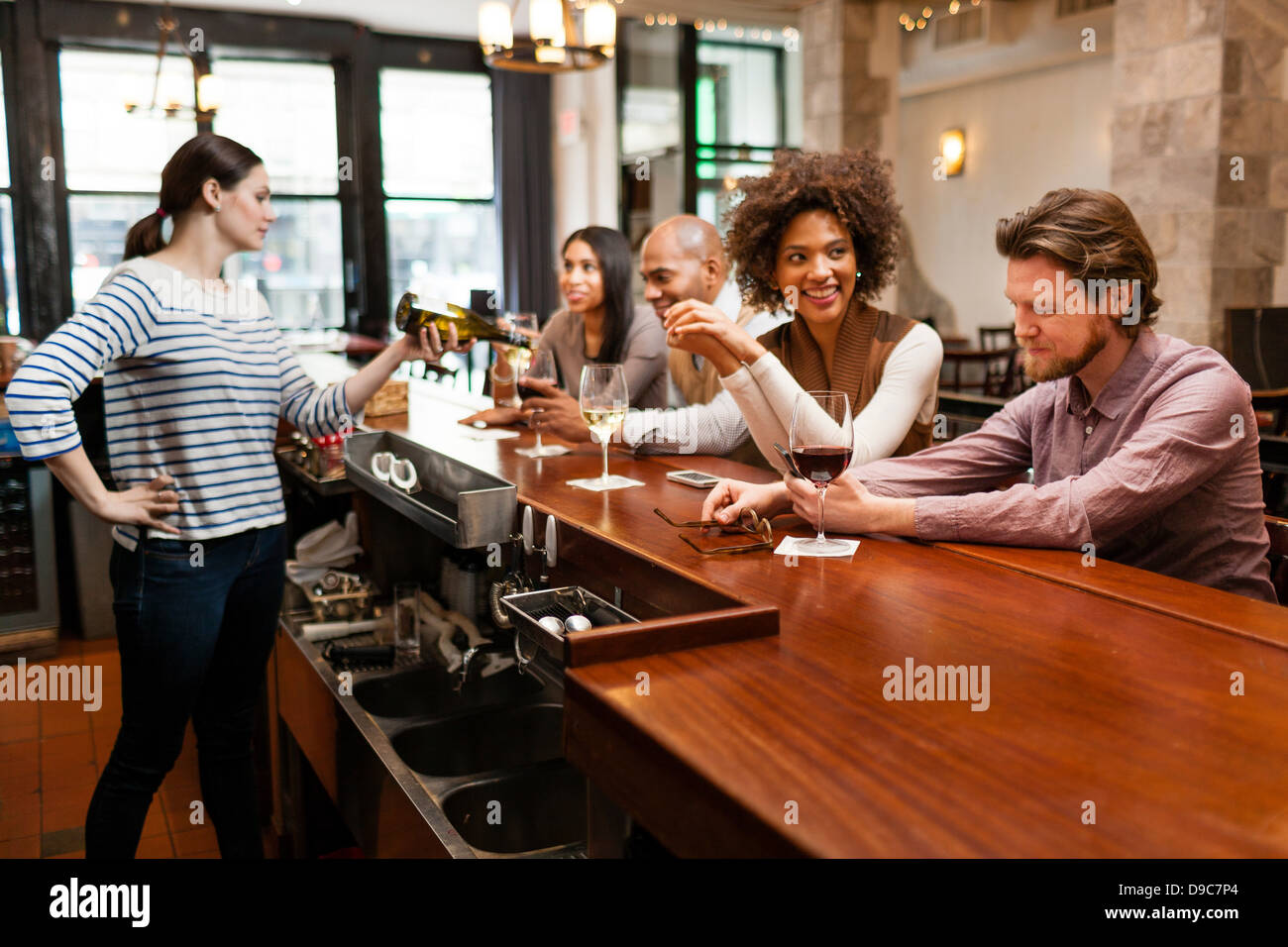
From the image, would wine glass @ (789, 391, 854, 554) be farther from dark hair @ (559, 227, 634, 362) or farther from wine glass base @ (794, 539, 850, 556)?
dark hair @ (559, 227, 634, 362)

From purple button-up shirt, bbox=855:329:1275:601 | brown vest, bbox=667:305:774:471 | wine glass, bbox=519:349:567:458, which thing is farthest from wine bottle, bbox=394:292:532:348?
purple button-up shirt, bbox=855:329:1275:601

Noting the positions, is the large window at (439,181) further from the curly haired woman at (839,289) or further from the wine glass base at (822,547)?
the wine glass base at (822,547)

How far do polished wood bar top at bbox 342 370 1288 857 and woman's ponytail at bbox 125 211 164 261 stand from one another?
53.1 inches

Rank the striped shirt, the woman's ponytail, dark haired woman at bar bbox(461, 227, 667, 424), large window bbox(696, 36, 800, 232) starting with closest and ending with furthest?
1. the striped shirt
2. the woman's ponytail
3. dark haired woman at bar bbox(461, 227, 667, 424)
4. large window bbox(696, 36, 800, 232)

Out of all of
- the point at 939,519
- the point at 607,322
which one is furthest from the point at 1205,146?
the point at 939,519

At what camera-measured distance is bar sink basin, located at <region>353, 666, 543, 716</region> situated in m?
2.32

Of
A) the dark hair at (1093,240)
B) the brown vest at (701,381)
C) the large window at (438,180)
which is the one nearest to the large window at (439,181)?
the large window at (438,180)

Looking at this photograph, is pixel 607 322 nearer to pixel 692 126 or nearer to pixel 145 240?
pixel 145 240

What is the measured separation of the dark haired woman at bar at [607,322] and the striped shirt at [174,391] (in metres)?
1.22

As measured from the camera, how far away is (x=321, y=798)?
2600 millimetres

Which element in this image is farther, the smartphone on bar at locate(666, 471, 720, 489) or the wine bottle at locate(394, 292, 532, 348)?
the wine bottle at locate(394, 292, 532, 348)

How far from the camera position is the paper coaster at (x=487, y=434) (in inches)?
102

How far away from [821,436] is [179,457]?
3.99 feet

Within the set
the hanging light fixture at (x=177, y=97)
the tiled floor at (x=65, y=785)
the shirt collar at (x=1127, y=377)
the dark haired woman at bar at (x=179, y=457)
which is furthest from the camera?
the hanging light fixture at (x=177, y=97)
